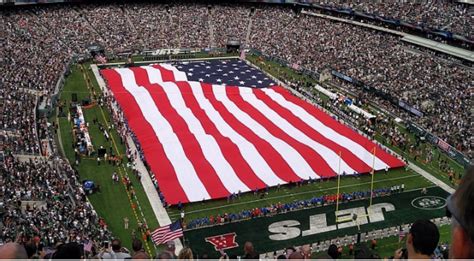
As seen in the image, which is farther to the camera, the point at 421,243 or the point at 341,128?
the point at 341,128

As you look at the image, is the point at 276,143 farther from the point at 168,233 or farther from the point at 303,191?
the point at 168,233

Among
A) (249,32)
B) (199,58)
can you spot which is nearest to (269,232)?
(199,58)

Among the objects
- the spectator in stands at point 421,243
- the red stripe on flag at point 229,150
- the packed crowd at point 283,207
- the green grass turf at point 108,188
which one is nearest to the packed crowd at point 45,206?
the green grass turf at point 108,188

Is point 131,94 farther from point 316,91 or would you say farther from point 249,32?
point 249,32

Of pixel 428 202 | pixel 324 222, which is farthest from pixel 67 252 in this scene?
pixel 428 202

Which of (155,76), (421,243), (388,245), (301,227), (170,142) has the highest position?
(421,243)
